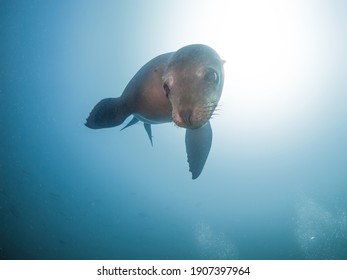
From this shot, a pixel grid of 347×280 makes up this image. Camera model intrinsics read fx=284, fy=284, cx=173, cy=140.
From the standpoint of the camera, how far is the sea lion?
2.48 m

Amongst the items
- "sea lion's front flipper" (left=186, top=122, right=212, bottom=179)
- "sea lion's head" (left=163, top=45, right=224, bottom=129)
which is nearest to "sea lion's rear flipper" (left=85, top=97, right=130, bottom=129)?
"sea lion's front flipper" (left=186, top=122, right=212, bottom=179)

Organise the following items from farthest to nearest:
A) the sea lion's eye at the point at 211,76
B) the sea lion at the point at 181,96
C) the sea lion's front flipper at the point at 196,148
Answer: the sea lion's front flipper at the point at 196,148, the sea lion's eye at the point at 211,76, the sea lion at the point at 181,96

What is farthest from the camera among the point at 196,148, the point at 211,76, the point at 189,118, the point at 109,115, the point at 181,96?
the point at 109,115

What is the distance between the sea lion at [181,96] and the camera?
248cm

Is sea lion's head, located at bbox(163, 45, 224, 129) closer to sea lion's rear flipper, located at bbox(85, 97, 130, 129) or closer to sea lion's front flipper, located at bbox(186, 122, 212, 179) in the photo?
sea lion's front flipper, located at bbox(186, 122, 212, 179)

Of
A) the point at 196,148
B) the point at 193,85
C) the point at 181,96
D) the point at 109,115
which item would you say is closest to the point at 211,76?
the point at 193,85

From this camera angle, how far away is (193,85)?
256cm

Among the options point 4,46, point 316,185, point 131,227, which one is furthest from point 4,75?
point 316,185

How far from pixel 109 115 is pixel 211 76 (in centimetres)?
183

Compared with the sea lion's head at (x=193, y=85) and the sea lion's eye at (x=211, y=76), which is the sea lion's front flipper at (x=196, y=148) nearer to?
the sea lion's head at (x=193, y=85)

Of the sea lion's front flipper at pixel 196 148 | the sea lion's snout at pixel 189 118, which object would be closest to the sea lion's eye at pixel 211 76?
the sea lion's snout at pixel 189 118

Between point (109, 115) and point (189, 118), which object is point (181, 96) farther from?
point (109, 115)

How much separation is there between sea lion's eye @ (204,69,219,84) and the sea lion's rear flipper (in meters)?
1.59

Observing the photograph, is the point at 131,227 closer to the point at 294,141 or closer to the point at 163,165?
the point at 163,165
